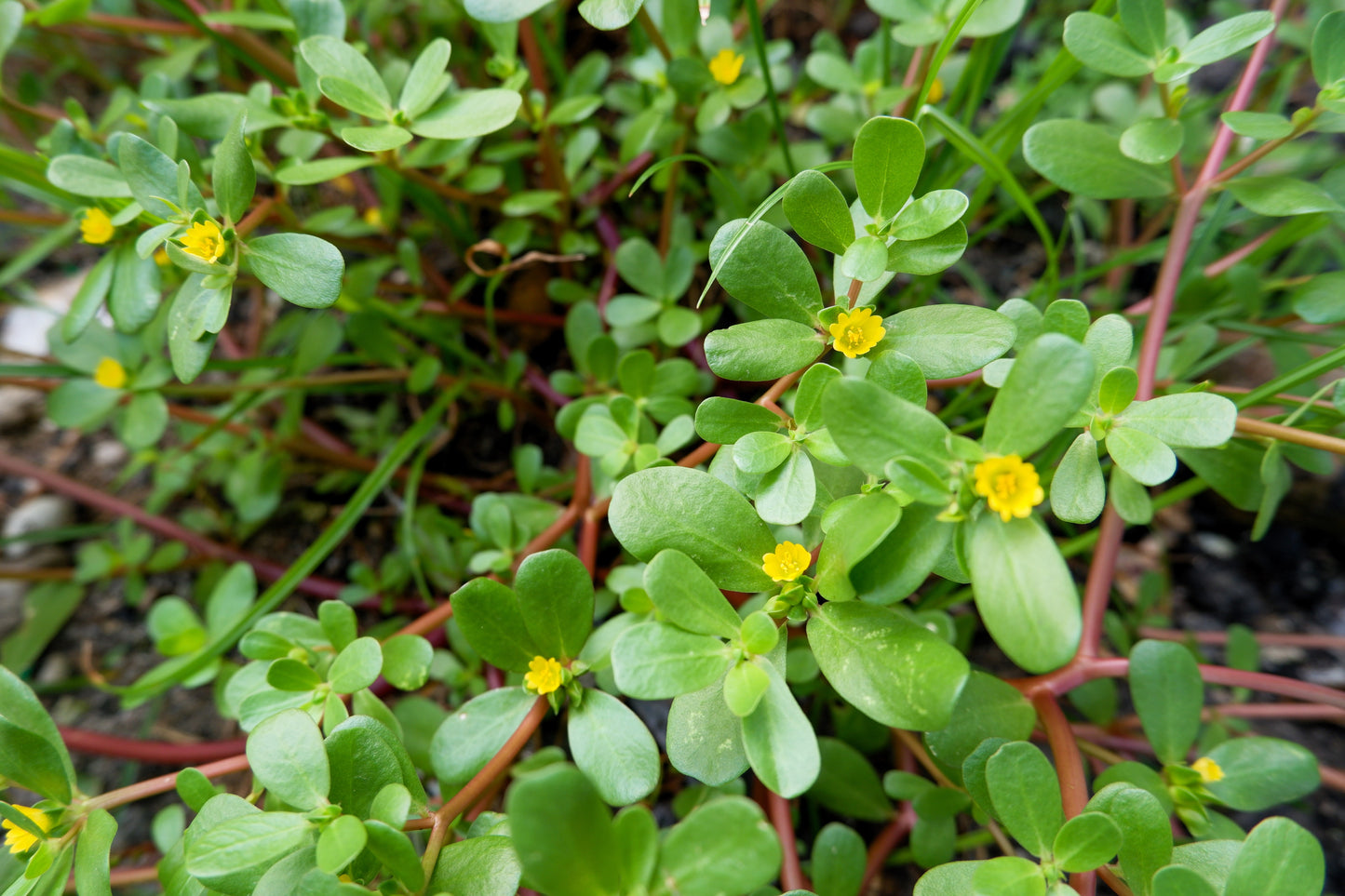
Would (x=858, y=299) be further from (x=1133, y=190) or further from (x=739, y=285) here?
(x=1133, y=190)

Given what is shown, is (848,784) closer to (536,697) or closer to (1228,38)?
(536,697)

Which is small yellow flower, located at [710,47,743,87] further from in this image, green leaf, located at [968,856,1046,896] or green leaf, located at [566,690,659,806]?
green leaf, located at [968,856,1046,896]

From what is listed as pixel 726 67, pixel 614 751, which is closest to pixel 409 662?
pixel 614 751

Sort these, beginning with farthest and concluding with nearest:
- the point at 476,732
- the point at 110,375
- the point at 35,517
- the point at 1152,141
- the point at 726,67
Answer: the point at 35,517
the point at 110,375
the point at 726,67
the point at 1152,141
the point at 476,732

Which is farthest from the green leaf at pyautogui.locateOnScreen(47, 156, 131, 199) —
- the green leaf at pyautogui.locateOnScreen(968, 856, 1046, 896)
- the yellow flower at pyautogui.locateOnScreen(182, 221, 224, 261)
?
the green leaf at pyautogui.locateOnScreen(968, 856, 1046, 896)

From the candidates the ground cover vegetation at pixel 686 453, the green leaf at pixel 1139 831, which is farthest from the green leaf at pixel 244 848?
the green leaf at pixel 1139 831
